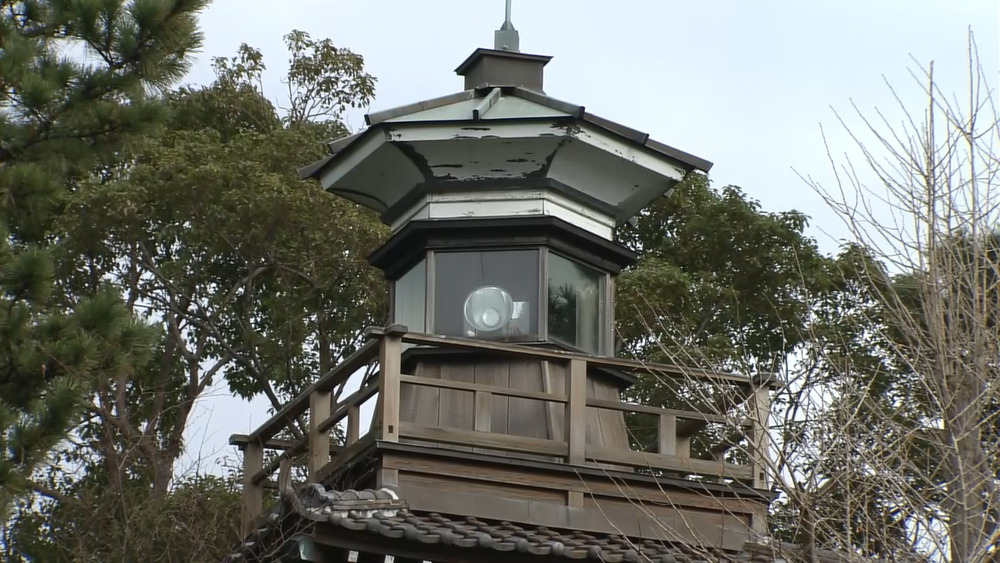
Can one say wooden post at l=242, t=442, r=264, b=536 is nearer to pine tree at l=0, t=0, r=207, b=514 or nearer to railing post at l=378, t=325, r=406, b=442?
pine tree at l=0, t=0, r=207, b=514

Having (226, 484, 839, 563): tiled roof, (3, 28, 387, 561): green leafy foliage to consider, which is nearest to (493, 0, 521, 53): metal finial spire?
(226, 484, 839, 563): tiled roof

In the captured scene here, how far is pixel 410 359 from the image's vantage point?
11.1 m

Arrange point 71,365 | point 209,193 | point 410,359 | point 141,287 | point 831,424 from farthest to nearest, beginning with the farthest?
point 141,287 → point 209,193 → point 410,359 → point 71,365 → point 831,424

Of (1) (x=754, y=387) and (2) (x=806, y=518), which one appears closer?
(2) (x=806, y=518)

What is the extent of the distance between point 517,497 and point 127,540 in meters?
7.69

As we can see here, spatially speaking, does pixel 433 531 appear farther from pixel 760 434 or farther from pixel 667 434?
pixel 760 434

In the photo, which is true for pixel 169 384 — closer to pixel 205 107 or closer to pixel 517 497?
pixel 205 107

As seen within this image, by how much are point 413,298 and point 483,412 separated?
169 centimetres

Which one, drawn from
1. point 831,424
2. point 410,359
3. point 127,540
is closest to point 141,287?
point 127,540

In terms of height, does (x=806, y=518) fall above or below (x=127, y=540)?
below

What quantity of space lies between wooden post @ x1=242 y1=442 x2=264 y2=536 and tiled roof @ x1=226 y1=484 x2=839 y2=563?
5.04ft

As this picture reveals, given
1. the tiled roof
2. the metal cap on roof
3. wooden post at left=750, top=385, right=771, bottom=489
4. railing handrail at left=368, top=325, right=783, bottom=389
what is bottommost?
the tiled roof

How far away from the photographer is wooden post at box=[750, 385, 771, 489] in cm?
773

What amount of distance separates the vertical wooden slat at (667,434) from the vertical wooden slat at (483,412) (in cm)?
122
